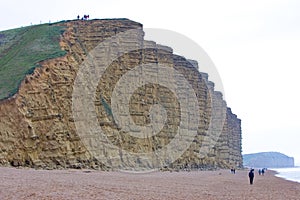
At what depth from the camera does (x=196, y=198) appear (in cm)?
1892

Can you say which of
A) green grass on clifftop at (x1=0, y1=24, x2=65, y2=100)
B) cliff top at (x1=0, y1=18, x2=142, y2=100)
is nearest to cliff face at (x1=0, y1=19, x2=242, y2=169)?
cliff top at (x1=0, y1=18, x2=142, y2=100)

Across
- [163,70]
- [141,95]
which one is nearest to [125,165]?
[141,95]

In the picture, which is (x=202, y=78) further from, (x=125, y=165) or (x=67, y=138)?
(x=67, y=138)

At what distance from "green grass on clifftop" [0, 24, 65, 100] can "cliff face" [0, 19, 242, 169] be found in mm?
865

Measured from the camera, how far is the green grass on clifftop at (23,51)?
40.5 m

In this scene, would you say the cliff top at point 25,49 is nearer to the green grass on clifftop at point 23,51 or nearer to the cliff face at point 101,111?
the green grass on clifftop at point 23,51

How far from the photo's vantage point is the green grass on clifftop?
40.5m

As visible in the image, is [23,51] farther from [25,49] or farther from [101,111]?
[101,111]

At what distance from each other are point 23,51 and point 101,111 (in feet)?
33.2

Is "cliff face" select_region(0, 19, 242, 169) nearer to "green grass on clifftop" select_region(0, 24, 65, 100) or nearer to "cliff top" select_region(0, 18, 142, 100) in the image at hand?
"cliff top" select_region(0, 18, 142, 100)

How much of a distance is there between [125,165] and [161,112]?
1647 cm

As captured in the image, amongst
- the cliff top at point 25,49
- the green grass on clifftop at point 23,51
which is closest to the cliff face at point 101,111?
the cliff top at point 25,49

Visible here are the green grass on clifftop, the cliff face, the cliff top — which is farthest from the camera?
the cliff top

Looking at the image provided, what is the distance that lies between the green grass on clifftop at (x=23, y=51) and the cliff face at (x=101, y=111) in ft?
2.84
